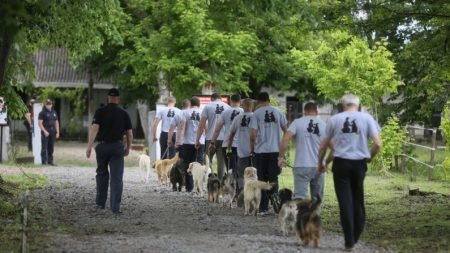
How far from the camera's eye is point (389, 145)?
25.9 metres

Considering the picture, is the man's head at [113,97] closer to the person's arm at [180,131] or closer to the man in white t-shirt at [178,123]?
the person's arm at [180,131]

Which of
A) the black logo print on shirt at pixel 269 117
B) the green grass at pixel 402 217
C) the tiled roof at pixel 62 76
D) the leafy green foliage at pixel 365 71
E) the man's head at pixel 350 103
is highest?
the tiled roof at pixel 62 76

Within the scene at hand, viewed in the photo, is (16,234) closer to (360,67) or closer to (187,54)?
(360,67)

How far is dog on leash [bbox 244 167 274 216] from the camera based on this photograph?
14.1m

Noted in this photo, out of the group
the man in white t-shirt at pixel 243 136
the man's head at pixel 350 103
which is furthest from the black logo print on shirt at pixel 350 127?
the man in white t-shirt at pixel 243 136

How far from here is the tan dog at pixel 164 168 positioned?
2053 cm

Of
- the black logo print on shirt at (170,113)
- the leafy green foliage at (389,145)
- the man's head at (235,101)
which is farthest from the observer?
the leafy green foliage at (389,145)

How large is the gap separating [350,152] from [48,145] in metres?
19.7

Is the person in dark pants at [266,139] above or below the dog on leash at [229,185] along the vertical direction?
above

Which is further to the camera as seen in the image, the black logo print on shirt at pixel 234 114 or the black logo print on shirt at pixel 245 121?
the black logo print on shirt at pixel 234 114

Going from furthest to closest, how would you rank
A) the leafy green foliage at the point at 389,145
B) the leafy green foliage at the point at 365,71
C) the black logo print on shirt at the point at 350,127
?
the leafy green foliage at the point at 365,71
the leafy green foliage at the point at 389,145
the black logo print on shirt at the point at 350,127

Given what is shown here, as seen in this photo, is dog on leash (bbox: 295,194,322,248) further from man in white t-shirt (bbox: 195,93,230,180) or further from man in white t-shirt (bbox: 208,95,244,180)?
man in white t-shirt (bbox: 195,93,230,180)

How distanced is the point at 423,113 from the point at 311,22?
3899 mm

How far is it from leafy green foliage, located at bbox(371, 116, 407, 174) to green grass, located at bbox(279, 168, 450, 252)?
3162 mm
